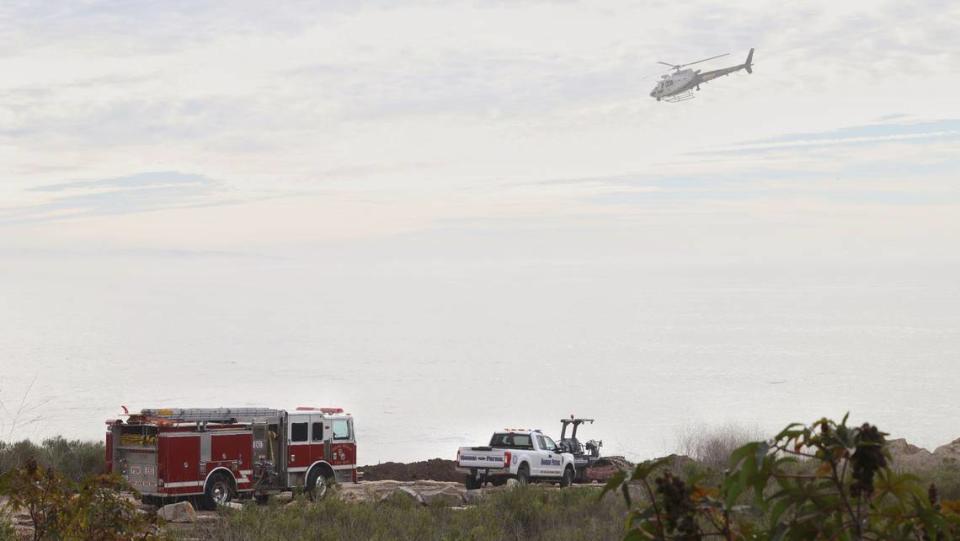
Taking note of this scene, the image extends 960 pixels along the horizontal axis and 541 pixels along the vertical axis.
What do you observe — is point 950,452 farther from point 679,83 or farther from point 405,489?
point 679,83

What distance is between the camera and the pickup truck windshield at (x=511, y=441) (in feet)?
111

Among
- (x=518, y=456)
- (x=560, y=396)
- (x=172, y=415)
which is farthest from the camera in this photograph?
(x=560, y=396)

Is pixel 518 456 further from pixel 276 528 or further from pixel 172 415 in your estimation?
pixel 276 528

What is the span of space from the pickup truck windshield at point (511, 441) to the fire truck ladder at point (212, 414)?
710cm

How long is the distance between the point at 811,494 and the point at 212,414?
24.9m

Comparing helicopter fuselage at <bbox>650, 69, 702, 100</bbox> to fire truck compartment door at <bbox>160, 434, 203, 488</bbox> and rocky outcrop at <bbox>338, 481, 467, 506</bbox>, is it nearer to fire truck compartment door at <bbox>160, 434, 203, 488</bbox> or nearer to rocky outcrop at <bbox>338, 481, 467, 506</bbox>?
rocky outcrop at <bbox>338, 481, 467, 506</bbox>

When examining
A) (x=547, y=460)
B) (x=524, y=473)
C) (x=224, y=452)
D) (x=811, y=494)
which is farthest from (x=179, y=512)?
(x=811, y=494)

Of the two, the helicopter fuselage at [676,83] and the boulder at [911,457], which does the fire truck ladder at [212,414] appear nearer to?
the boulder at [911,457]

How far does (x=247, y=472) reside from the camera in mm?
27578

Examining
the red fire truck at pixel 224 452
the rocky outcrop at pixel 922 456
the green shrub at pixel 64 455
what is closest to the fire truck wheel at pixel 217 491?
the red fire truck at pixel 224 452

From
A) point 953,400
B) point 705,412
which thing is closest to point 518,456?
point 705,412

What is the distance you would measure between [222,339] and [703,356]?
69.7 meters

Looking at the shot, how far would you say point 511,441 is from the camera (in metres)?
33.9

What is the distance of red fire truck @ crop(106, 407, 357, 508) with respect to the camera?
26.1 metres
